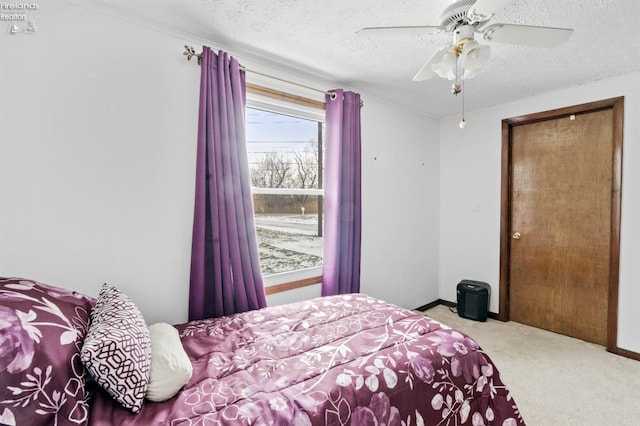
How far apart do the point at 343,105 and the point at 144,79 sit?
1622 mm

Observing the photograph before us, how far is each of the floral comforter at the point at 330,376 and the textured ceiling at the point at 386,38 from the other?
1.83 m

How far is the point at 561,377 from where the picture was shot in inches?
95.4

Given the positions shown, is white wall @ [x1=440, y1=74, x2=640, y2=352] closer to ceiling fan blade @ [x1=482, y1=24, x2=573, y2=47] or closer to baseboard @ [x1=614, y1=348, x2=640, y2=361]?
baseboard @ [x1=614, y1=348, x2=640, y2=361]

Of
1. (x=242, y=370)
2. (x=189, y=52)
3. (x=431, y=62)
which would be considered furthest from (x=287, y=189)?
(x=242, y=370)

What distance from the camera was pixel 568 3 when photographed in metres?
1.72

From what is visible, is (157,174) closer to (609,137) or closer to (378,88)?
(378,88)

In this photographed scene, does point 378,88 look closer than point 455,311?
Yes

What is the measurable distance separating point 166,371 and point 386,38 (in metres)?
2.24

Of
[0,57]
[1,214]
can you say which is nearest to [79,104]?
[0,57]

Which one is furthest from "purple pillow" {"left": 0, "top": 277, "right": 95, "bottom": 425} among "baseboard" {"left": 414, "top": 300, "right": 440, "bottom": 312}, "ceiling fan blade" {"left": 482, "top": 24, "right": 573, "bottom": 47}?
"baseboard" {"left": 414, "top": 300, "right": 440, "bottom": 312}

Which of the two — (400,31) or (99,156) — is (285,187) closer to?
(99,156)

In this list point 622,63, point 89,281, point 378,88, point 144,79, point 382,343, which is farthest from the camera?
point 378,88

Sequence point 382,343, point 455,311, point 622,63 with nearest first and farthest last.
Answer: point 382,343, point 622,63, point 455,311

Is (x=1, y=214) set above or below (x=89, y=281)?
above
